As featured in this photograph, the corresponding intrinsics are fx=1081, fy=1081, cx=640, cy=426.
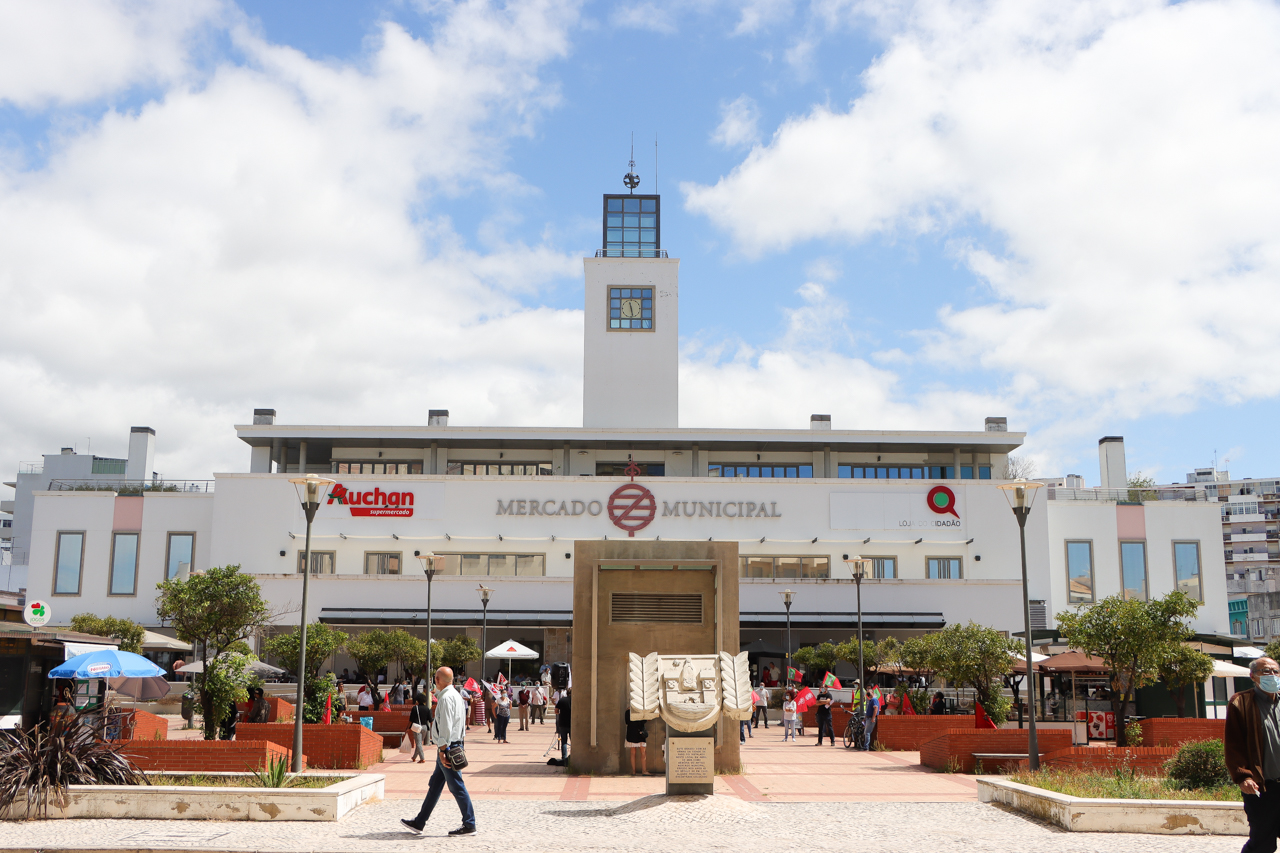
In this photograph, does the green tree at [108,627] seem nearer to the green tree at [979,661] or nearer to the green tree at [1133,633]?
the green tree at [979,661]

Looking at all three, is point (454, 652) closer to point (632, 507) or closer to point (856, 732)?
point (632, 507)

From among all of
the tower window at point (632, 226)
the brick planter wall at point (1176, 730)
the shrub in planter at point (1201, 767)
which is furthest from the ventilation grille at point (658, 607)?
the tower window at point (632, 226)

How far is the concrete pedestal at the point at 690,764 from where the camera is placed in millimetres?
12711

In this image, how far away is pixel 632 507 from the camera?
46.5 m

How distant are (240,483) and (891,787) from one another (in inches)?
1475

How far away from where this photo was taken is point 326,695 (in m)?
20.3

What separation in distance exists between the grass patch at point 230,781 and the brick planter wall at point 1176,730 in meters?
13.8

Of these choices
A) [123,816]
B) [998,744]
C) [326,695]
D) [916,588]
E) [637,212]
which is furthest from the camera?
[637,212]

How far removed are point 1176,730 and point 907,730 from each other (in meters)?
5.42

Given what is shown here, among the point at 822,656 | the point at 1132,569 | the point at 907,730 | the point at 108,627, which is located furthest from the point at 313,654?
the point at 1132,569

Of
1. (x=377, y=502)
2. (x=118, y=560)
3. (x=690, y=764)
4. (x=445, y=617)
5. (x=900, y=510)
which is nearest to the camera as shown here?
(x=690, y=764)

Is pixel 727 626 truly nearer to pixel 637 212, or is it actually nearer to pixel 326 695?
pixel 326 695

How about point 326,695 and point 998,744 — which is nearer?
point 998,744

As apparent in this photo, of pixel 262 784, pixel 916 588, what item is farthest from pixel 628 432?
pixel 262 784
